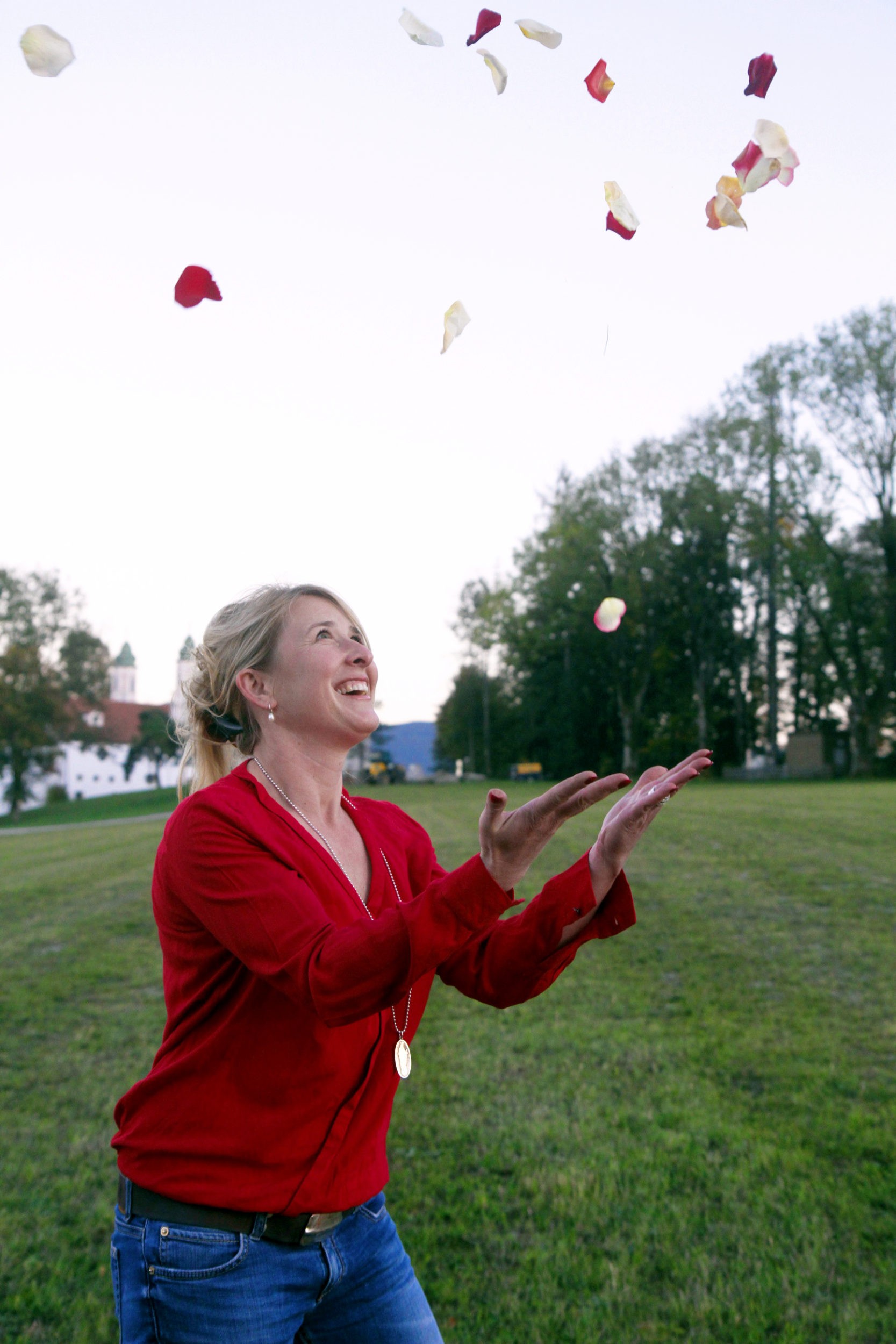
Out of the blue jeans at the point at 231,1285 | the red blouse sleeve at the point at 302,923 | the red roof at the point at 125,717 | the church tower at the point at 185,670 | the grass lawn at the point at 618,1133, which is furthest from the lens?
the red roof at the point at 125,717

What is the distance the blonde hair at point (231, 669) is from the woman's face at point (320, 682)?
0.04 meters

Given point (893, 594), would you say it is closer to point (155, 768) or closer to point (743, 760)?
point (743, 760)

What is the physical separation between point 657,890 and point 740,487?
3339cm

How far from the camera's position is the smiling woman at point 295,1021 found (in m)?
1.70

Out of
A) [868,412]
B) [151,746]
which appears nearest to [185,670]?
[868,412]

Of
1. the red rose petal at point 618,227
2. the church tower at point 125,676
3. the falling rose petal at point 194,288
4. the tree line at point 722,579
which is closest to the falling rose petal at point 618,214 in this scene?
the red rose petal at point 618,227

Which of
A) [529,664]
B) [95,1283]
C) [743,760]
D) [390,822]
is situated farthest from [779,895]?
[529,664]

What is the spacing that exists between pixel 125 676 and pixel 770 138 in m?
124

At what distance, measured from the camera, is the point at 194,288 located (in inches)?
102

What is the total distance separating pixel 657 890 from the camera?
11477 millimetres

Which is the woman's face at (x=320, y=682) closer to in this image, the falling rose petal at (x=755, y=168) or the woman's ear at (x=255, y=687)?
the woman's ear at (x=255, y=687)

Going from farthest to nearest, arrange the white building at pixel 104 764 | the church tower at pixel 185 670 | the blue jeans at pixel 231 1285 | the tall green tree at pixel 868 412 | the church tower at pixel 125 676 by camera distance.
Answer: the church tower at pixel 125 676, the white building at pixel 104 764, the tall green tree at pixel 868 412, the church tower at pixel 185 670, the blue jeans at pixel 231 1285

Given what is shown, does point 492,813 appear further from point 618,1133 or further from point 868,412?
point 868,412

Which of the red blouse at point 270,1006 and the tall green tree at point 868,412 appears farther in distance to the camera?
the tall green tree at point 868,412
